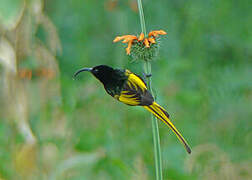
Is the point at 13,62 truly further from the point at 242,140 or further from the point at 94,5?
the point at 242,140

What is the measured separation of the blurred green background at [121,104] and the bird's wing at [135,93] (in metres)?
0.39

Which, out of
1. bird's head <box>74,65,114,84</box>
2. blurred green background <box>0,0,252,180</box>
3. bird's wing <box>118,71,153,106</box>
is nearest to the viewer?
bird's wing <box>118,71,153,106</box>

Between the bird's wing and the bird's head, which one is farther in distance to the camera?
the bird's head

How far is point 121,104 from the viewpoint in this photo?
1.81 metres

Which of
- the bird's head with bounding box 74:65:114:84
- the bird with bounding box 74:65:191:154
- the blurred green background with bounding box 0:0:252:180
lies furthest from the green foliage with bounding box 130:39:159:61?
the blurred green background with bounding box 0:0:252:180

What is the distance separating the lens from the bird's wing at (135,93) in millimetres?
930

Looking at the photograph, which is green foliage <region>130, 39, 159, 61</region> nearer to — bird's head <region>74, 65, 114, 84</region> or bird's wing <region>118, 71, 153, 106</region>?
bird's wing <region>118, 71, 153, 106</region>

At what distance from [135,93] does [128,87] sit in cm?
5

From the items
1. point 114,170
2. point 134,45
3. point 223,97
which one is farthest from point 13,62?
point 223,97

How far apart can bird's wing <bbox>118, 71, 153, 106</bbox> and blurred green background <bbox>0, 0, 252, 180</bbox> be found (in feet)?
1.26

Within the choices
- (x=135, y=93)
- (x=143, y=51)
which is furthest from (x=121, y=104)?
(x=143, y=51)

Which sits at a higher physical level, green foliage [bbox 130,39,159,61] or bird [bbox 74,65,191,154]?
green foliage [bbox 130,39,159,61]

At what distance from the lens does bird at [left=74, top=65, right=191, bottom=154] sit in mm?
909

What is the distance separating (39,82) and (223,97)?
94 cm
